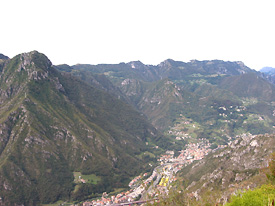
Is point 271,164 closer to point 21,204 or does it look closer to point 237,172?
point 237,172

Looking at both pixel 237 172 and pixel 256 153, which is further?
pixel 256 153

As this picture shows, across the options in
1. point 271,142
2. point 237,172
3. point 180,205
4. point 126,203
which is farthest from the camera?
point 126,203

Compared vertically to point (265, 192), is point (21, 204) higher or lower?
lower

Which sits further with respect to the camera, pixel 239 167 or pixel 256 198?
pixel 239 167

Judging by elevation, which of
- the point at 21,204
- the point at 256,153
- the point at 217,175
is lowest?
the point at 21,204

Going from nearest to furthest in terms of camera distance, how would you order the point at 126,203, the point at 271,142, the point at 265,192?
the point at 265,192, the point at 271,142, the point at 126,203

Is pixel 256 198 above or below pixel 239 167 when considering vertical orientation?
above

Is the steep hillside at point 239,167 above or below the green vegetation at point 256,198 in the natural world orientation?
below

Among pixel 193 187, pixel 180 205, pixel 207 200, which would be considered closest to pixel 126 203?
pixel 193 187

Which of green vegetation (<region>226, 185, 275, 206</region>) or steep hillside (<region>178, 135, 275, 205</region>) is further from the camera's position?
steep hillside (<region>178, 135, 275, 205</region>)

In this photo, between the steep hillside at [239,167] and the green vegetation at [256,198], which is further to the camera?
the steep hillside at [239,167]

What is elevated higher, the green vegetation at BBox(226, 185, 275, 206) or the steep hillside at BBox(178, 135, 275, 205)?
the green vegetation at BBox(226, 185, 275, 206)
